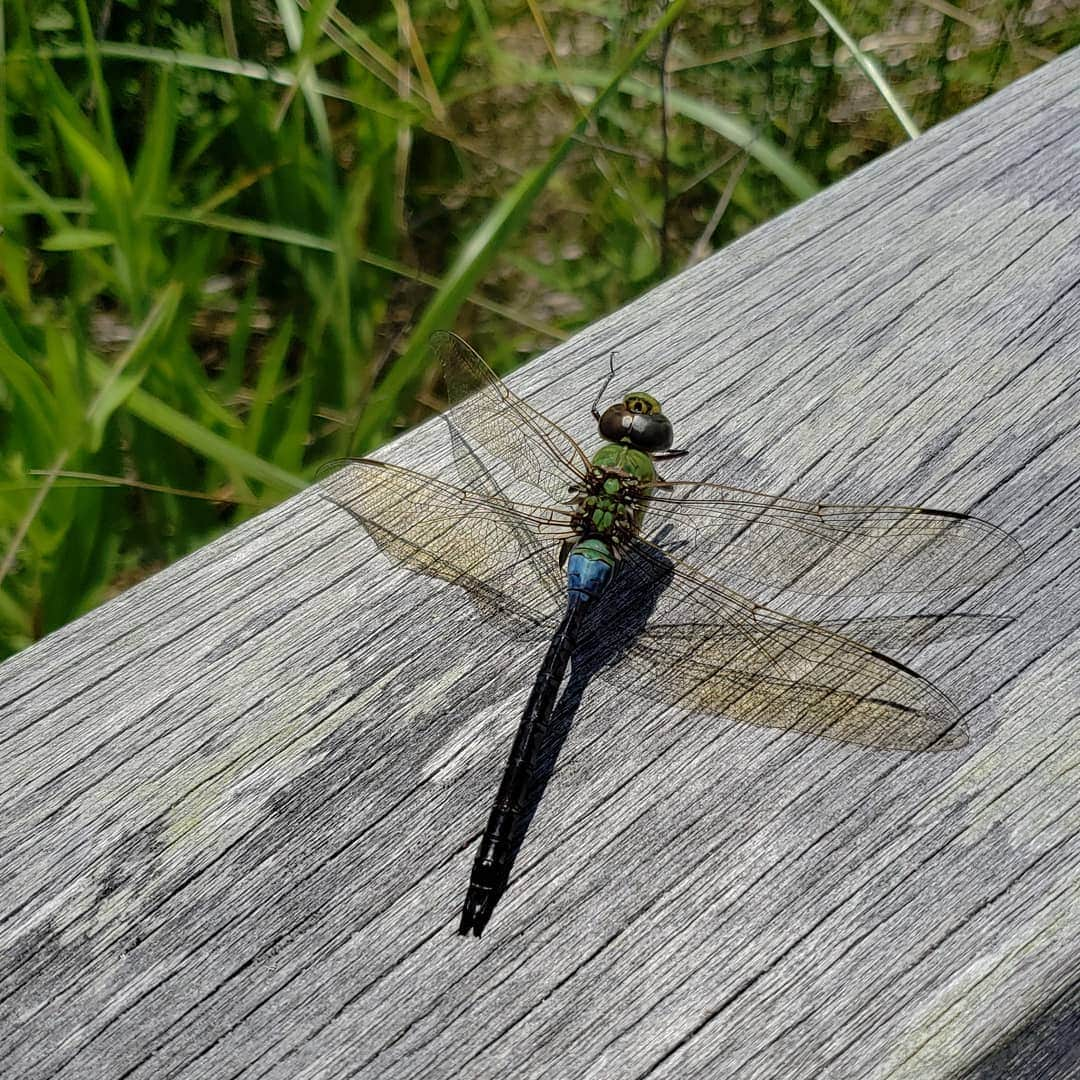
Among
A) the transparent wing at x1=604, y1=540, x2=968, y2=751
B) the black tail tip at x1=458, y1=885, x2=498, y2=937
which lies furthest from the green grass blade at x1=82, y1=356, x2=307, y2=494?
the black tail tip at x1=458, y1=885, x2=498, y2=937

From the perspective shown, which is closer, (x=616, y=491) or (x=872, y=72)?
(x=616, y=491)

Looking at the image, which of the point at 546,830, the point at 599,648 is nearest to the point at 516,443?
the point at 599,648

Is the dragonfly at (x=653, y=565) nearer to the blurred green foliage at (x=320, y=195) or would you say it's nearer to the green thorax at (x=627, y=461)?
the green thorax at (x=627, y=461)

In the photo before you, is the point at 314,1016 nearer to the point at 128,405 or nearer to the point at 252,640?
the point at 252,640

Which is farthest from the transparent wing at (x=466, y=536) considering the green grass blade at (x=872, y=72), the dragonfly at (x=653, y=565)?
the green grass blade at (x=872, y=72)

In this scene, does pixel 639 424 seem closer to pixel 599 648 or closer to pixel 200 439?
pixel 599 648

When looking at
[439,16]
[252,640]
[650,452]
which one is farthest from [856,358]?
[439,16]

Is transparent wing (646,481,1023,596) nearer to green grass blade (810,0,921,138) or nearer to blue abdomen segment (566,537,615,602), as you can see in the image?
blue abdomen segment (566,537,615,602)
